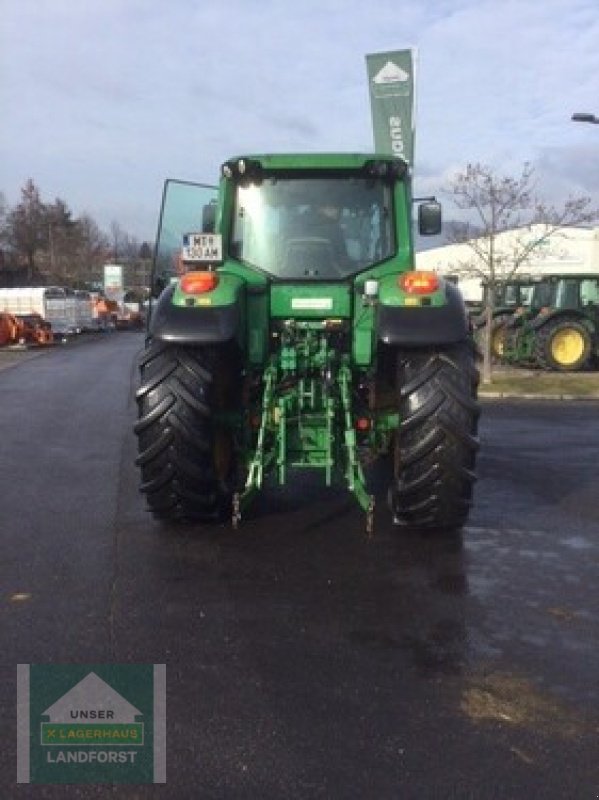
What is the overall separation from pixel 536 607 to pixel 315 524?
204 cm

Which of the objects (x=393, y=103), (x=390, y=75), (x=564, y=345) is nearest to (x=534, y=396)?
(x=564, y=345)

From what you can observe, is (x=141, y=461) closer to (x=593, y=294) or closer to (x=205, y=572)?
(x=205, y=572)

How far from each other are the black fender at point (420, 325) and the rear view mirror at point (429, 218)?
1.53 m

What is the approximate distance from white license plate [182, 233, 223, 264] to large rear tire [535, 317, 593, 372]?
14.3 meters

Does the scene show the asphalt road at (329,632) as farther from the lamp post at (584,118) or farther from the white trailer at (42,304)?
the white trailer at (42,304)

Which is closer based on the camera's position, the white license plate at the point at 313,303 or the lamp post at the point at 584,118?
the white license plate at the point at 313,303

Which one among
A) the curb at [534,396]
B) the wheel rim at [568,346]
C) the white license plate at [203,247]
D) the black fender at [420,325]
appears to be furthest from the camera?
the wheel rim at [568,346]

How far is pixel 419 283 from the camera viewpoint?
19.5 feet

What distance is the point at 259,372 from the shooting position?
6602mm

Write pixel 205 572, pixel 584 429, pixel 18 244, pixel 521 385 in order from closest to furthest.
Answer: pixel 205 572, pixel 584 429, pixel 521 385, pixel 18 244

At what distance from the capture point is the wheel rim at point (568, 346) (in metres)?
19.5

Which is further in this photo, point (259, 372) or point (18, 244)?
point (18, 244)

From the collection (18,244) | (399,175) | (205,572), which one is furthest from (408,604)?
(18,244)

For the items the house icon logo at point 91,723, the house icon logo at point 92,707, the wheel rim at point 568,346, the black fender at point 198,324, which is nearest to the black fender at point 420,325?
the black fender at point 198,324
